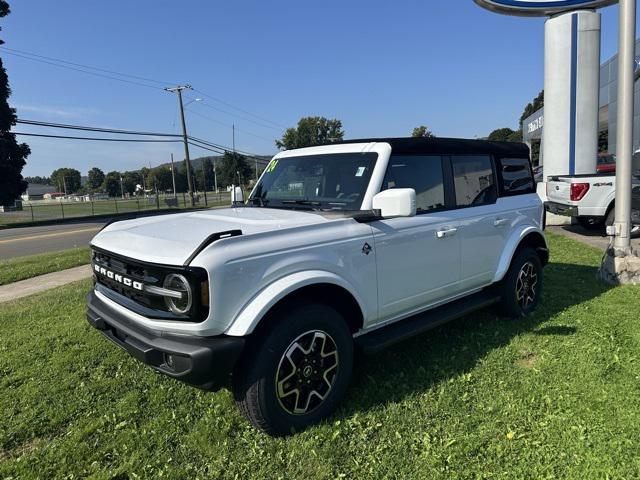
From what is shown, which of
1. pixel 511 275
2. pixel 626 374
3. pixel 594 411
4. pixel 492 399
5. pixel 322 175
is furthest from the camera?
pixel 511 275

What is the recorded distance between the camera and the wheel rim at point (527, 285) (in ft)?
16.2

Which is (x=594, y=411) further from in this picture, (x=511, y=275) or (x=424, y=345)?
(x=511, y=275)

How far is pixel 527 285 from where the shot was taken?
5.08 m

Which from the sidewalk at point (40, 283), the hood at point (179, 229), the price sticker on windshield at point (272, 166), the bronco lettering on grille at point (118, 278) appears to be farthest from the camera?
the sidewalk at point (40, 283)

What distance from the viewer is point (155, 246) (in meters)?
2.85

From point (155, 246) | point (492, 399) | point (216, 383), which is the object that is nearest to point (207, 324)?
point (216, 383)

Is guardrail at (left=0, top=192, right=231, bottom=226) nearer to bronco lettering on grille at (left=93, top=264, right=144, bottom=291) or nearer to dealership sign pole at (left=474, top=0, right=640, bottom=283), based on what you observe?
dealership sign pole at (left=474, top=0, right=640, bottom=283)

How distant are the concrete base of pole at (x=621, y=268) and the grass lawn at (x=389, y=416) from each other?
180 cm

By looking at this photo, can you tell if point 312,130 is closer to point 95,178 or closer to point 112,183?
point 112,183

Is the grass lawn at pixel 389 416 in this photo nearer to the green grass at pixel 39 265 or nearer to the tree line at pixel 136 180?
the green grass at pixel 39 265

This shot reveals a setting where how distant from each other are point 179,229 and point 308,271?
37.4 inches

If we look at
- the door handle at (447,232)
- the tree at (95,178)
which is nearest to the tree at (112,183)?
the tree at (95,178)

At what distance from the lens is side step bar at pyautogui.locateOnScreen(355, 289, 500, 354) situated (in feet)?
11.0

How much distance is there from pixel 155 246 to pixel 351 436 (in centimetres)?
172
